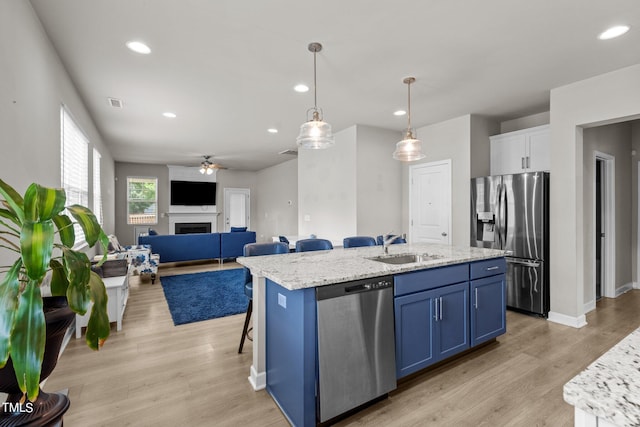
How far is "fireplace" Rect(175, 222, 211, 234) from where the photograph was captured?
10.0m

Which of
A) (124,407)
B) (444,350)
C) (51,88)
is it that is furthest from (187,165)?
(444,350)

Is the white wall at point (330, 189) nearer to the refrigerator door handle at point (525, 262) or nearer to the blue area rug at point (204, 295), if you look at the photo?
the blue area rug at point (204, 295)

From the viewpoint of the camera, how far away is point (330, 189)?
5797 millimetres

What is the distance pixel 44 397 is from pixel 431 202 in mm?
4988

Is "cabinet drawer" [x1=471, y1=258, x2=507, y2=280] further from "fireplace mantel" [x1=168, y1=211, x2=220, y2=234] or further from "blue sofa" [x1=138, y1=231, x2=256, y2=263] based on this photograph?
"fireplace mantel" [x1=168, y1=211, x2=220, y2=234]

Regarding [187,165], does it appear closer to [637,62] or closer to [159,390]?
[159,390]

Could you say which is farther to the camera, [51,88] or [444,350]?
[51,88]

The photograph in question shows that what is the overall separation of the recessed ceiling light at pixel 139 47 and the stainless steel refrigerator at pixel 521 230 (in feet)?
14.0

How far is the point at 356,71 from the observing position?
323 cm

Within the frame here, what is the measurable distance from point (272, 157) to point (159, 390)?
22.5 ft

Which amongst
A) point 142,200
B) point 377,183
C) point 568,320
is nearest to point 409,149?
point 377,183

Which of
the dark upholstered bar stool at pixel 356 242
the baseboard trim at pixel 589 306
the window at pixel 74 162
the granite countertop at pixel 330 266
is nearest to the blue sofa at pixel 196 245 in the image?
the window at pixel 74 162

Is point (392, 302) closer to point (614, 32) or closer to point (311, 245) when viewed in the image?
point (311, 245)

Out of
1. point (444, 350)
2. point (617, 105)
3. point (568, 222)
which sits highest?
point (617, 105)
